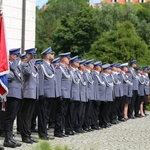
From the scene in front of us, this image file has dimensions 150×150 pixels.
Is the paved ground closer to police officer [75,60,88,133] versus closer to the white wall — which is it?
police officer [75,60,88,133]

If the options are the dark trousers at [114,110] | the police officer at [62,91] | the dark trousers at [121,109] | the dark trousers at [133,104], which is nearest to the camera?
the police officer at [62,91]

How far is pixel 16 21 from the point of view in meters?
19.7

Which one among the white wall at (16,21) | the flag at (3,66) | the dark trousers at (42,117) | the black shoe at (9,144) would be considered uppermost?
the white wall at (16,21)

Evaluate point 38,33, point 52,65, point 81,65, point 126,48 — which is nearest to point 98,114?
point 81,65

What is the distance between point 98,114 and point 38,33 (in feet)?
182

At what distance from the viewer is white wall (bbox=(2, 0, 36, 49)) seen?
1905cm

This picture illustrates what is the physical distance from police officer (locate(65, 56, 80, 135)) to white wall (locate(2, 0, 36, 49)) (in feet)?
25.1

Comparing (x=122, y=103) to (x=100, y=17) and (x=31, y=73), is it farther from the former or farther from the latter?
(x=100, y=17)

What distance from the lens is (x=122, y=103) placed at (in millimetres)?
14852

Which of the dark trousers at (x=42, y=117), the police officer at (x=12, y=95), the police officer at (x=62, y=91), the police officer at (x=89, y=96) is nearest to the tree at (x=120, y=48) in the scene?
the police officer at (x=89, y=96)

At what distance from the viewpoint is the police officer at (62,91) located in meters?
10.5

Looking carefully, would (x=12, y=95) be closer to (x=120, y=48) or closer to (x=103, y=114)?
(x=103, y=114)

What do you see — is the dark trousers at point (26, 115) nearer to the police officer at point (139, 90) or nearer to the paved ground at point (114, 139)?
the paved ground at point (114, 139)

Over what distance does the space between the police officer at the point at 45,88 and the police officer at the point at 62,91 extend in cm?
41
